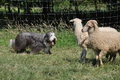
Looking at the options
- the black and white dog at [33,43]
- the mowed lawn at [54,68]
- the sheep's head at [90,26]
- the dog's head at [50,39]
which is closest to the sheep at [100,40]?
the sheep's head at [90,26]

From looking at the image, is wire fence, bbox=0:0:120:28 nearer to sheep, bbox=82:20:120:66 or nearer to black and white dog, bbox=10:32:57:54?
black and white dog, bbox=10:32:57:54

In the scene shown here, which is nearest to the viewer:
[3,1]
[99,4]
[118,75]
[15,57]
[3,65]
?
[118,75]

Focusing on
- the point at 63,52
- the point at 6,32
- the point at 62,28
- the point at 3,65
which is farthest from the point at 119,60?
the point at 6,32

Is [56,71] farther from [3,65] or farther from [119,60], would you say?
[119,60]

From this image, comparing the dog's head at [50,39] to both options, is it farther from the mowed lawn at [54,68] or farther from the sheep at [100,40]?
the sheep at [100,40]

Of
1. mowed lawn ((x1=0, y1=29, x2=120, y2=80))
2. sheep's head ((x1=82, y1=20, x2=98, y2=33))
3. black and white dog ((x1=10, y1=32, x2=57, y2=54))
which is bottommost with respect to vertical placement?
mowed lawn ((x1=0, y1=29, x2=120, y2=80))

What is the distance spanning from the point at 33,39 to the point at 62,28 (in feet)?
12.1

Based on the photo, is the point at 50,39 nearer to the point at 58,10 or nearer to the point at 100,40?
the point at 100,40

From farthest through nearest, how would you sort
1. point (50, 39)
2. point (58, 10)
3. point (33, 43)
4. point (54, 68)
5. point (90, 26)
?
point (58, 10) → point (33, 43) → point (50, 39) → point (90, 26) → point (54, 68)

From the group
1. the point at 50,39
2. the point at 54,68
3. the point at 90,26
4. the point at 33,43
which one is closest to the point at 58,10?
the point at 33,43

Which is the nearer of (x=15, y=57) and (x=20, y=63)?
(x=20, y=63)

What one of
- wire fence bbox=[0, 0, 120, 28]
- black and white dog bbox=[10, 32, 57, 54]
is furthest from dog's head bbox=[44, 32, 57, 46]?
wire fence bbox=[0, 0, 120, 28]

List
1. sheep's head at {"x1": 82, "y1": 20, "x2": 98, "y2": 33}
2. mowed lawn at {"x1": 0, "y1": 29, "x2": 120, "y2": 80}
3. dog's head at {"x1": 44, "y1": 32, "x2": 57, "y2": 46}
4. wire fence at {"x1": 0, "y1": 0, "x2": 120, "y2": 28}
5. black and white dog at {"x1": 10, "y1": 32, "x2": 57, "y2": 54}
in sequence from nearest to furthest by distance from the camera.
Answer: mowed lawn at {"x1": 0, "y1": 29, "x2": 120, "y2": 80} → sheep's head at {"x1": 82, "y1": 20, "x2": 98, "y2": 33} → dog's head at {"x1": 44, "y1": 32, "x2": 57, "y2": 46} → black and white dog at {"x1": 10, "y1": 32, "x2": 57, "y2": 54} → wire fence at {"x1": 0, "y1": 0, "x2": 120, "y2": 28}

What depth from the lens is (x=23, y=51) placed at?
8.27 metres
